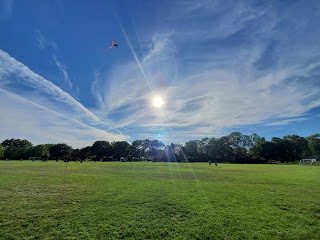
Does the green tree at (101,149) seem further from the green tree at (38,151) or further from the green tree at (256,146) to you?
the green tree at (256,146)

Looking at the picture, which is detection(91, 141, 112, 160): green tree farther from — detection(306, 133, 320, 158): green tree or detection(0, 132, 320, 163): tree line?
detection(306, 133, 320, 158): green tree

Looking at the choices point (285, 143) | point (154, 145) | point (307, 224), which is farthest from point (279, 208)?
point (154, 145)

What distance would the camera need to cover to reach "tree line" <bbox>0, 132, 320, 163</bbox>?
130875 millimetres

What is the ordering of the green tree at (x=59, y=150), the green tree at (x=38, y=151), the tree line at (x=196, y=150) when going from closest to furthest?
the tree line at (x=196, y=150), the green tree at (x=38, y=151), the green tree at (x=59, y=150)

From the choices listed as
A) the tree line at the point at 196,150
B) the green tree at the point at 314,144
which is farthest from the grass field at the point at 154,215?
the green tree at the point at 314,144

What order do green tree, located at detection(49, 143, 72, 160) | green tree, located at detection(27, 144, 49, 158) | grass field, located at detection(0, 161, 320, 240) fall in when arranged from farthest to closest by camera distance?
1. green tree, located at detection(49, 143, 72, 160)
2. green tree, located at detection(27, 144, 49, 158)
3. grass field, located at detection(0, 161, 320, 240)

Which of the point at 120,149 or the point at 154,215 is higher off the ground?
the point at 120,149

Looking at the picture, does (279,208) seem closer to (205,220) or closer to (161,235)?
(205,220)

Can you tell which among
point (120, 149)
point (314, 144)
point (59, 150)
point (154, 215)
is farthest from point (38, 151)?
point (314, 144)

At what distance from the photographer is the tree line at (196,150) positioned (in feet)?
429

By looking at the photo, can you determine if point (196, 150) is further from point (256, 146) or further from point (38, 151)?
point (38, 151)

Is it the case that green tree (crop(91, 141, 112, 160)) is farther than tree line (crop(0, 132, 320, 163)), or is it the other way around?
green tree (crop(91, 141, 112, 160))

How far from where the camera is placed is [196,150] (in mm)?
147875

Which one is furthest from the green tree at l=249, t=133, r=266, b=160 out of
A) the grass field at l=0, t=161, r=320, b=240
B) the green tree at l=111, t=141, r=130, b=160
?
the grass field at l=0, t=161, r=320, b=240
